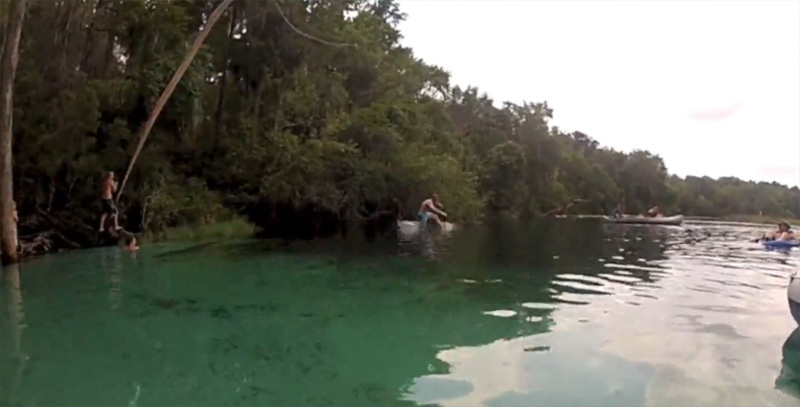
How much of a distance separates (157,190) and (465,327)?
14247mm

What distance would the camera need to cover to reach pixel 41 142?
16641mm

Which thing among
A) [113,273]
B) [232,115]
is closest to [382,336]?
[113,273]

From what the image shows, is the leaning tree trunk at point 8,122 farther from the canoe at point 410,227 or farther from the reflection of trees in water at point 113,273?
the canoe at point 410,227

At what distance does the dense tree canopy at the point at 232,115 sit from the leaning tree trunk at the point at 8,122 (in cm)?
365

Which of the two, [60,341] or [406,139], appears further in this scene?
[406,139]

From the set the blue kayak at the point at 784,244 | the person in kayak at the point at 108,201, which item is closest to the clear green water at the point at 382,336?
the person in kayak at the point at 108,201

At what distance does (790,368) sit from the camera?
6.73 m

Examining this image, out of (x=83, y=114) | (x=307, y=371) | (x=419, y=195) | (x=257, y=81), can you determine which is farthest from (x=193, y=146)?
(x=307, y=371)

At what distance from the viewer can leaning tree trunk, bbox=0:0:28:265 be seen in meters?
12.8

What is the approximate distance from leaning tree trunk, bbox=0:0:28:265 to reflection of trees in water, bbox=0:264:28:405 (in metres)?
2.81

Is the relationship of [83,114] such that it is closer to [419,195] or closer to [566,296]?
[566,296]

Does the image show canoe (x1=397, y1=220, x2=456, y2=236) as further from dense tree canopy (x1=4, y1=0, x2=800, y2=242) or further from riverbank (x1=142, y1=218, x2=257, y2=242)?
riverbank (x1=142, y1=218, x2=257, y2=242)

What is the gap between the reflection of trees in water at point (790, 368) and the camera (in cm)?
604

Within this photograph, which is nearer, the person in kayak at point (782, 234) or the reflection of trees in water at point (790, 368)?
the reflection of trees in water at point (790, 368)
